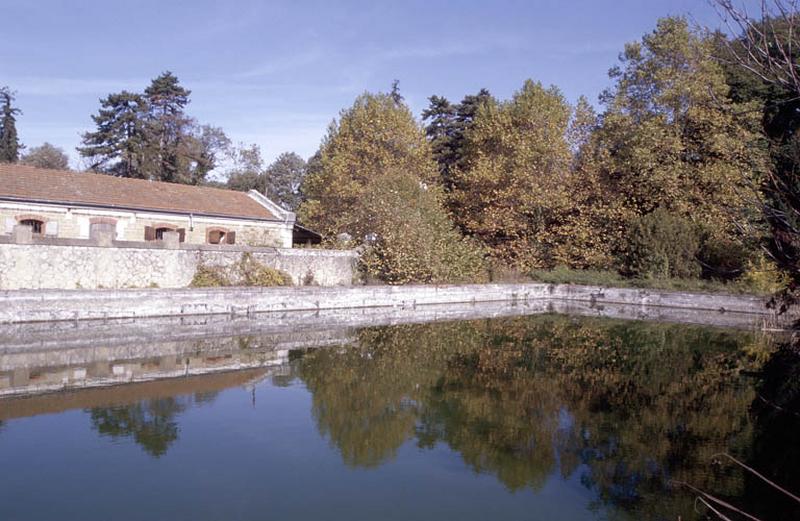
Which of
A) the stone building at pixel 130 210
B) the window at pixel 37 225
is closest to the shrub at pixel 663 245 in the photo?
the stone building at pixel 130 210

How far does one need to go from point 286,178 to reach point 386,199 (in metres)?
30.0

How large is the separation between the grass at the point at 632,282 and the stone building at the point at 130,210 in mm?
12372

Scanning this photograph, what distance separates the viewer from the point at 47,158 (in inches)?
2080

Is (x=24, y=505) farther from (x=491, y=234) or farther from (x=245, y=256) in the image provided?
(x=491, y=234)

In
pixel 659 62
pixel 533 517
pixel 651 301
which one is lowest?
pixel 533 517

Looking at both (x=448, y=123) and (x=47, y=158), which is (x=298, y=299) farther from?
(x=47, y=158)

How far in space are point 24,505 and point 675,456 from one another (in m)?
7.30

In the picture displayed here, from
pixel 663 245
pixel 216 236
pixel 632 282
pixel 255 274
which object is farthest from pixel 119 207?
pixel 663 245

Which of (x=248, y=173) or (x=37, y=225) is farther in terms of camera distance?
(x=248, y=173)

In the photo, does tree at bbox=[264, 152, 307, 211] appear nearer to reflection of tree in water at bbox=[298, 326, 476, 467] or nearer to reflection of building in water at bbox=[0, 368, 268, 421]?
reflection of tree in water at bbox=[298, 326, 476, 467]

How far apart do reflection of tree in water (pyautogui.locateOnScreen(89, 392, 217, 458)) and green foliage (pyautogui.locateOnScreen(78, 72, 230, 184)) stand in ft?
111

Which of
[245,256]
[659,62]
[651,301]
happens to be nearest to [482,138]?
[659,62]

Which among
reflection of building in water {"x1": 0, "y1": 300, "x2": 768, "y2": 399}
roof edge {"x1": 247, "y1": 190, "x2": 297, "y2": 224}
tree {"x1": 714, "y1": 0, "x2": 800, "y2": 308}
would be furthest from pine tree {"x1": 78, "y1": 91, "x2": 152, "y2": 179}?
tree {"x1": 714, "y1": 0, "x2": 800, "y2": 308}

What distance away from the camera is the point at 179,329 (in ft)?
51.9
